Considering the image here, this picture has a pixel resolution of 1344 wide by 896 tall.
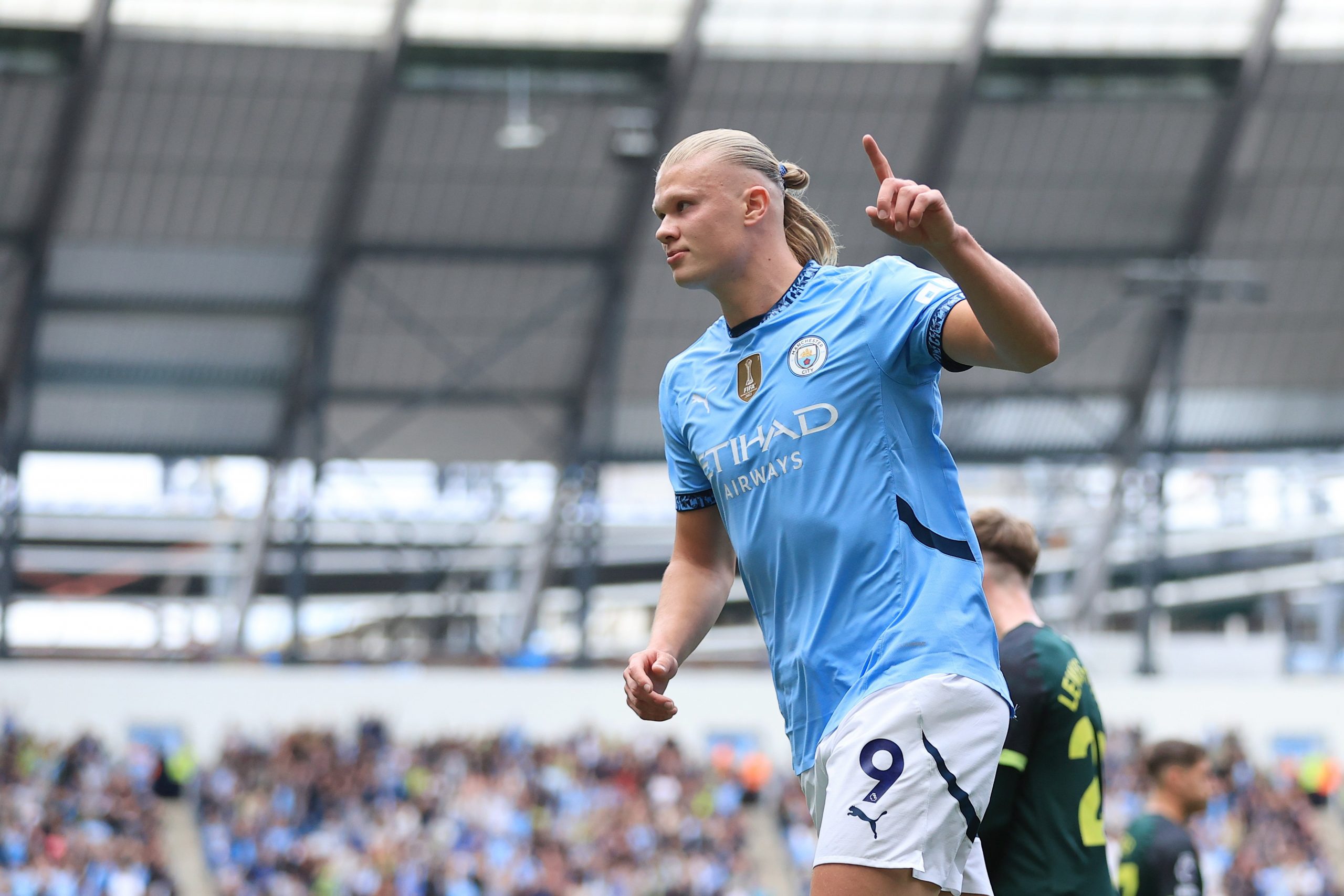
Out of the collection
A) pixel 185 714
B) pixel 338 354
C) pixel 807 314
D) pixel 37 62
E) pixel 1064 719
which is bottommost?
pixel 1064 719

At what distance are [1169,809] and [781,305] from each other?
3.11 meters

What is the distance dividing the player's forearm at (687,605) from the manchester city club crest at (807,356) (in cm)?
48

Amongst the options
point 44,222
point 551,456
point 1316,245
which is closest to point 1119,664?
point 1316,245

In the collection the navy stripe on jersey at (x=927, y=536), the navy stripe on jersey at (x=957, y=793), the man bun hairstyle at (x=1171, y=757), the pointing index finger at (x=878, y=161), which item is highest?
the pointing index finger at (x=878, y=161)

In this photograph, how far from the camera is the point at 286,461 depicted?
27.1 meters

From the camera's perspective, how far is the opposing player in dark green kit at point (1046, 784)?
13.6 ft

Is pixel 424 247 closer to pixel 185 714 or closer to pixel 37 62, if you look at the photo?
pixel 37 62

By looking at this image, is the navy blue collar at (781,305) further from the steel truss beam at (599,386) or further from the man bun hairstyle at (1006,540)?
the steel truss beam at (599,386)

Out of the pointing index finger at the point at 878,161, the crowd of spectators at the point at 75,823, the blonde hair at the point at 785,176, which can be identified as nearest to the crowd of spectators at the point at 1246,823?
the crowd of spectators at the point at 75,823

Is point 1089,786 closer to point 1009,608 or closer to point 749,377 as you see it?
point 1009,608

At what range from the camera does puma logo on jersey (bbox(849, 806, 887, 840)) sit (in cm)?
281

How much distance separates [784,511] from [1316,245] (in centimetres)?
2687

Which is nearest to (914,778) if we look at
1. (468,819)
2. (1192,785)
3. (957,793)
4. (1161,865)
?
(957,793)

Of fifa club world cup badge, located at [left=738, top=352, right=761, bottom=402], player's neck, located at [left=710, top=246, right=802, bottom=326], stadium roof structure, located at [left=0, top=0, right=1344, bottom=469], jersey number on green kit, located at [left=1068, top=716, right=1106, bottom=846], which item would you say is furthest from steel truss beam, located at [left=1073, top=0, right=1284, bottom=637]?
fifa club world cup badge, located at [left=738, top=352, right=761, bottom=402]
